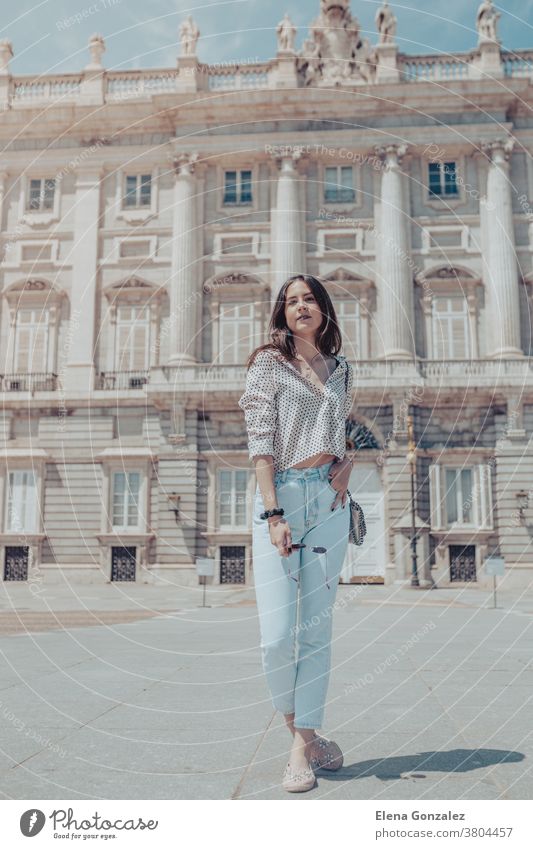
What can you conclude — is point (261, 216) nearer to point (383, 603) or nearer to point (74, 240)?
point (74, 240)

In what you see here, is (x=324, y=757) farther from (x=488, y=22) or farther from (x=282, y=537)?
(x=488, y=22)

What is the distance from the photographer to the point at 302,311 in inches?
160

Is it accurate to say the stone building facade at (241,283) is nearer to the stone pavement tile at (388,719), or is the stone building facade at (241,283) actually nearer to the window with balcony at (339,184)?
the window with balcony at (339,184)

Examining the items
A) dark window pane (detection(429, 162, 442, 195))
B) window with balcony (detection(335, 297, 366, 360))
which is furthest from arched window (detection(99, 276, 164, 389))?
dark window pane (detection(429, 162, 442, 195))

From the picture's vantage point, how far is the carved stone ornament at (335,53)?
3119 centimetres

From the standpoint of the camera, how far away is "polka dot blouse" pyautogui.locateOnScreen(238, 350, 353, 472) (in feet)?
12.7

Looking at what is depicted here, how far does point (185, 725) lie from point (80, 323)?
91.2 feet

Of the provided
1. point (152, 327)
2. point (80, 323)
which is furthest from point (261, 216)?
point (80, 323)

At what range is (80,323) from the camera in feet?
102

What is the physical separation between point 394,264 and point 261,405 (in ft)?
89.0

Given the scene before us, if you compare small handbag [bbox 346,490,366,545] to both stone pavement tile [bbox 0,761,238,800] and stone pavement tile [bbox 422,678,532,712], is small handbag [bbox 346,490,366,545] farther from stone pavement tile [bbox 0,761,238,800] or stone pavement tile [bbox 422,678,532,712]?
stone pavement tile [bbox 422,678,532,712]

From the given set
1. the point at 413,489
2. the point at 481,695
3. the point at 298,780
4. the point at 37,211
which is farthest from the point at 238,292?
the point at 298,780

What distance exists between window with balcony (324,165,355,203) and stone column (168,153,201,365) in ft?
15.8

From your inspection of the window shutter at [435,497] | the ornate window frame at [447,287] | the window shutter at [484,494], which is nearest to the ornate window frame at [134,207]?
the ornate window frame at [447,287]
